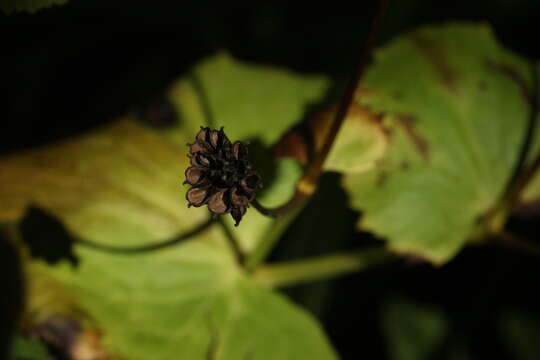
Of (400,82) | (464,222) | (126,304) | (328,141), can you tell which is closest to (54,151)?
(126,304)

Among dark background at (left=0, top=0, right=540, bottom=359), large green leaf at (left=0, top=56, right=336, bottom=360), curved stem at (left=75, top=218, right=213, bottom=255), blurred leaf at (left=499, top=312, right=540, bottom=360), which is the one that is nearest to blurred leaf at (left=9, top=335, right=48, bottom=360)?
large green leaf at (left=0, top=56, right=336, bottom=360)

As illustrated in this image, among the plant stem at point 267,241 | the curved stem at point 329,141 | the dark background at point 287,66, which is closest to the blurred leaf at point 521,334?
the dark background at point 287,66

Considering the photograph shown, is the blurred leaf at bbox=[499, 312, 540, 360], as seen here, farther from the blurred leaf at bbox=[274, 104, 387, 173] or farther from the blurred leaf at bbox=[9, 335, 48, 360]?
the blurred leaf at bbox=[9, 335, 48, 360]

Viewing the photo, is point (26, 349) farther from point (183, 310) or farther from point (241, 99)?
point (241, 99)

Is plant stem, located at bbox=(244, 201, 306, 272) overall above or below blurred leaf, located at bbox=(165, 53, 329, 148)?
below

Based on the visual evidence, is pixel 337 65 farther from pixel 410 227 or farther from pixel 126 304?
pixel 126 304

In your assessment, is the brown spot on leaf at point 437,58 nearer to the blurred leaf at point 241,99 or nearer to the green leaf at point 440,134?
the green leaf at point 440,134
